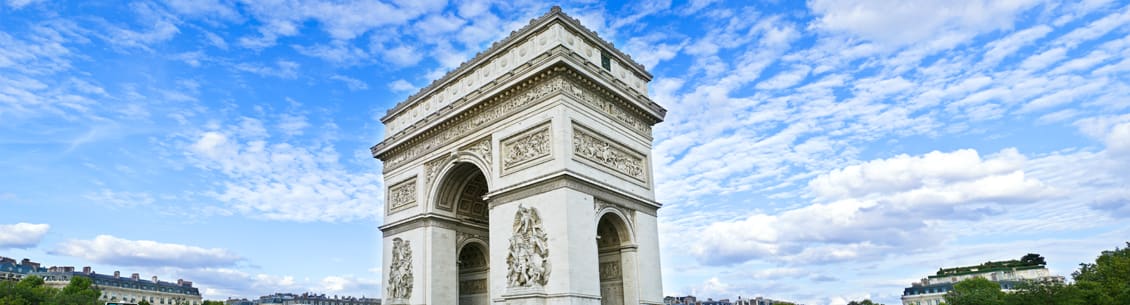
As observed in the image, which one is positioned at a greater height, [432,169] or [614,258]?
[432,169]

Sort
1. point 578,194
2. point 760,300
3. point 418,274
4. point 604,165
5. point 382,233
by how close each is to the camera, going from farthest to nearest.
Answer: point 760,300 < point 382,233 < point 418,274 < point 604,165 < point 578,194

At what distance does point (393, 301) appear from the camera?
2259 cm

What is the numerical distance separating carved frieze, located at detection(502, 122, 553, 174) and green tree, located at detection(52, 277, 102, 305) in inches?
→ 1499

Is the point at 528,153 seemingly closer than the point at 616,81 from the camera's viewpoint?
Yes

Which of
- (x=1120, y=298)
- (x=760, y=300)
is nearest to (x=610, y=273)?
(x=1120, y=298)

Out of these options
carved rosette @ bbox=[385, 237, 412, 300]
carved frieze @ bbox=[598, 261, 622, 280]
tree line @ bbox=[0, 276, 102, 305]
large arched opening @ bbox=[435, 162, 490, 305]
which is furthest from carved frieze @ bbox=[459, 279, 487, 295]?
tree line @ bbox=[0, 276, 102, 305]

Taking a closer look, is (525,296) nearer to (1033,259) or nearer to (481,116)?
(481,116)

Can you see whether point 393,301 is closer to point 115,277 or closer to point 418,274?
point 418,274

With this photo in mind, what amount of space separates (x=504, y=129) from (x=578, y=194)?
317cm

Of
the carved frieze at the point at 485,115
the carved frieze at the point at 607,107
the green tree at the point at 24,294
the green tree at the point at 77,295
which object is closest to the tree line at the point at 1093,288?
the carved frieze at the point at 607,107

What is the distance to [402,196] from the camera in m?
24.1

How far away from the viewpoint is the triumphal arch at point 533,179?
701 inches

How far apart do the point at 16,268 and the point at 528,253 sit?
223 ft

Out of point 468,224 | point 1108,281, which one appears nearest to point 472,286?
point 468,224
